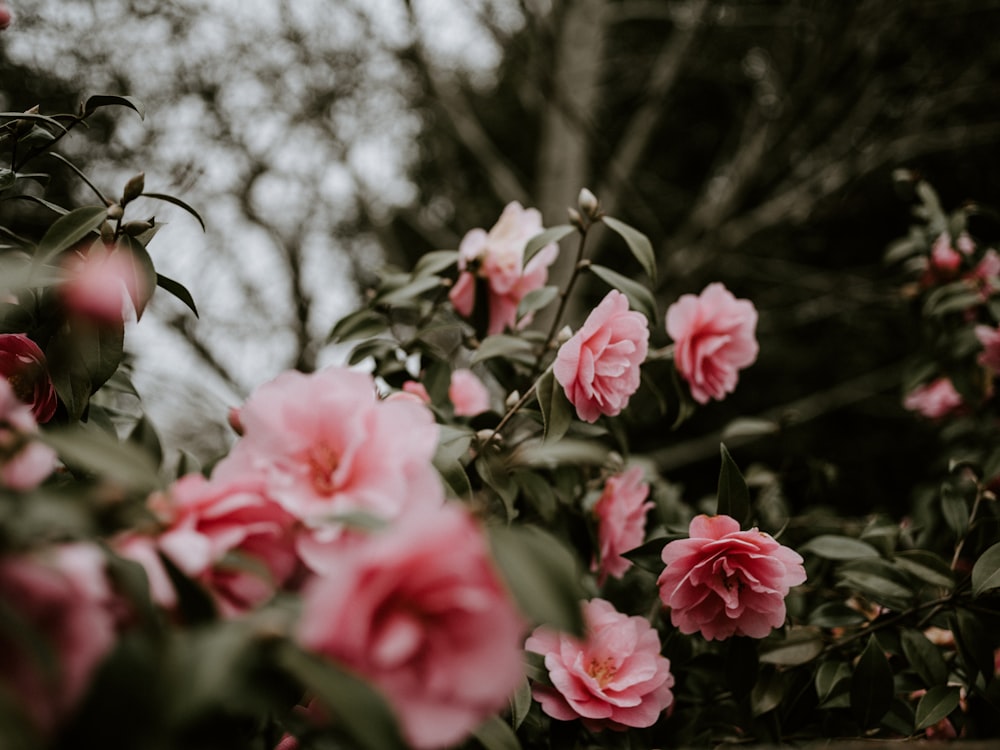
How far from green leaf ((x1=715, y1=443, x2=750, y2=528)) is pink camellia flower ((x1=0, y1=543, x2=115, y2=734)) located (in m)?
0.59

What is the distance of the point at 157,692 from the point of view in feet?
1.07

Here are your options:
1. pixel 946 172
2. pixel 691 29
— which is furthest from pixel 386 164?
pixel 946 172

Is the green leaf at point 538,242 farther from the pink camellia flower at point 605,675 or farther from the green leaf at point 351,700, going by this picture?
the green leaf at point 351,700

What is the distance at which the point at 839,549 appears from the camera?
950 mm

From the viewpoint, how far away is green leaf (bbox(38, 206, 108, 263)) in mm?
648

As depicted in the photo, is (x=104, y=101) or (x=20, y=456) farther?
(x=104, y=101)

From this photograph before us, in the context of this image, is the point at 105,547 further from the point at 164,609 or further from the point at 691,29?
the point at 691,29

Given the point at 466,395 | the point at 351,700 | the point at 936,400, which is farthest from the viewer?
the point at 936,400

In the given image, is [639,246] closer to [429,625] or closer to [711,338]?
[711,338]

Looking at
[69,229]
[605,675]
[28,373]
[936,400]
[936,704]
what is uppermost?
[69,229]

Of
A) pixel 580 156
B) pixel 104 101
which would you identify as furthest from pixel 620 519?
pixel 580 156

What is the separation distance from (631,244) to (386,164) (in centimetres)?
283

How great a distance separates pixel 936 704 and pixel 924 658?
0.17 ft

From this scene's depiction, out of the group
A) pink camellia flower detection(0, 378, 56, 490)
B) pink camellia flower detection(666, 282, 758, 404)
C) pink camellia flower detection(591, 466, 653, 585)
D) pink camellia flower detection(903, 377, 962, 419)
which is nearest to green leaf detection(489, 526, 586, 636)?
pink camellia flower detection(0, 378, 56, 490)
